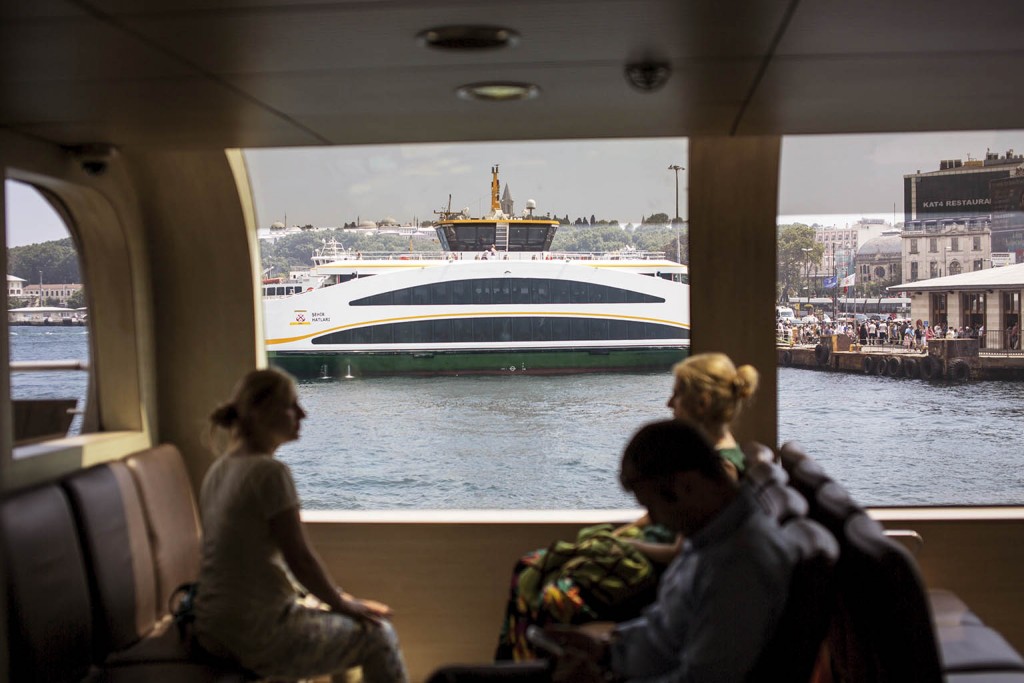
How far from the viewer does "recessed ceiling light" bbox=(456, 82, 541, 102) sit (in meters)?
2.54

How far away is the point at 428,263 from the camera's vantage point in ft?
81.9

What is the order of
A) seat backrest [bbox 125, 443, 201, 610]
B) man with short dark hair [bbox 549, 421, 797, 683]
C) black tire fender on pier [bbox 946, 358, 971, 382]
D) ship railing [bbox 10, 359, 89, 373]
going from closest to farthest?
man with short dark hair [bbox 549, 421, 797, 683] → seat backrest [bbox 125, 443, 201, 610] → ship railing [bbox 10, 359, 89, 373] → black tire fender on pier [bbox 946, 358, 971, 382]

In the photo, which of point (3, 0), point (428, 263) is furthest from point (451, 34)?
point (428, 263)

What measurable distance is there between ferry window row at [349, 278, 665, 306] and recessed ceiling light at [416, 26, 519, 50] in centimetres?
2221

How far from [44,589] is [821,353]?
21643mm

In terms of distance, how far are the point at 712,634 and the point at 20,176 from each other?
275cm

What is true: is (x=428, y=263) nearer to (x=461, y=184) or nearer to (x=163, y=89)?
(x=461, y=184)

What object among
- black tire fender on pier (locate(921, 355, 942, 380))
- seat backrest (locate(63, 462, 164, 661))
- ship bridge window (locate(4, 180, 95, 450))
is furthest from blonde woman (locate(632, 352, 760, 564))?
black tire fender on pier (locate(921, 355, 942, 380))

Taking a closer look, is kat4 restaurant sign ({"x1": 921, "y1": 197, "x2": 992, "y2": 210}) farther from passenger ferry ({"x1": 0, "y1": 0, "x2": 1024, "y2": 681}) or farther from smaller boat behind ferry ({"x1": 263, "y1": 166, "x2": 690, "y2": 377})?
passenger ferry ({"x1": 0, "y1": 0, "x2": 1024, "y2": 681})

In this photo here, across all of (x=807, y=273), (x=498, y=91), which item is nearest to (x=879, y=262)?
(x=807, y=273)

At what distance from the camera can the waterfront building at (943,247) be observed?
22.5 metres

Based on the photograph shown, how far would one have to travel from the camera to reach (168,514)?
3363 mm

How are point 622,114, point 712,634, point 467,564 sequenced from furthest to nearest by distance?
point 467,564 < point 622,114 < point 712,634

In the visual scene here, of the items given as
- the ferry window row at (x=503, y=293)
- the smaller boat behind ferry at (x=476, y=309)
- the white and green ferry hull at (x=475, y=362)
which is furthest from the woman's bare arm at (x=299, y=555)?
the white and green ferry hull at (x=475, y=362)
